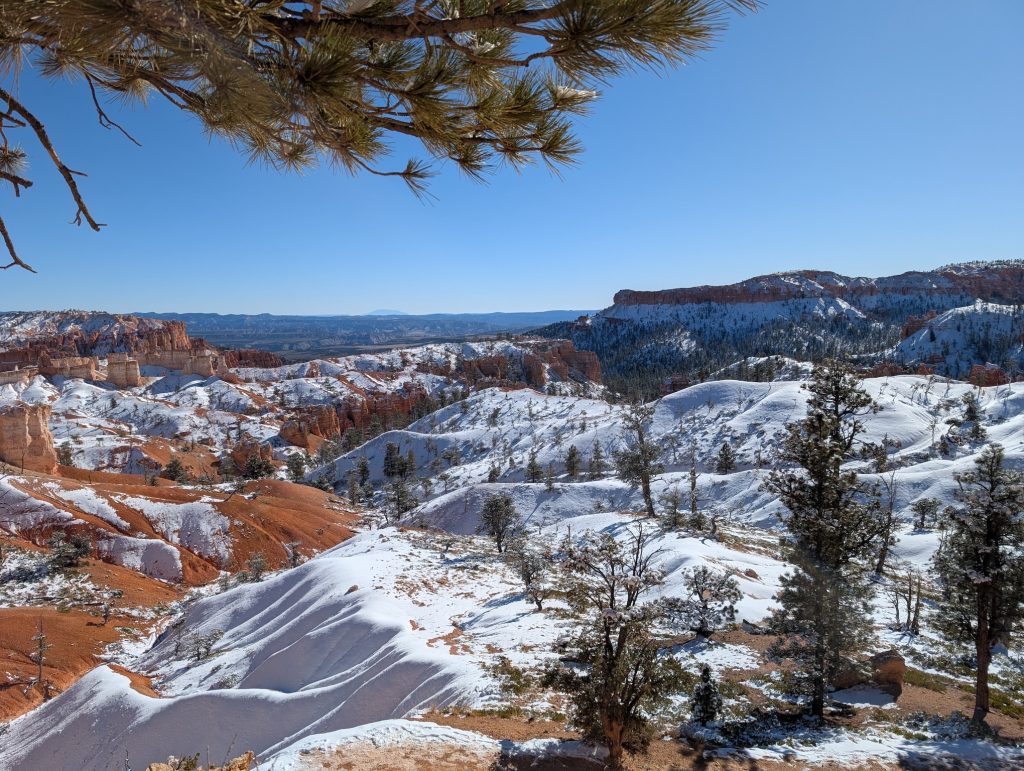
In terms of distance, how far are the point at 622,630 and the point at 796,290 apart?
222073 millimetres

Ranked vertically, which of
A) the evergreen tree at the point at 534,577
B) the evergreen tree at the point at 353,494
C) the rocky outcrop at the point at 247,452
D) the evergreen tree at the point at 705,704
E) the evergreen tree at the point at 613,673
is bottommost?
the evergreen tree at the point at 353,494

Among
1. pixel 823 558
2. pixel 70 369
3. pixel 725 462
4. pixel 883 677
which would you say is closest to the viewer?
pixel 823 558

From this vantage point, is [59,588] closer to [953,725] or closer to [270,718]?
[270,718]

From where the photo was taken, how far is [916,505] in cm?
3416

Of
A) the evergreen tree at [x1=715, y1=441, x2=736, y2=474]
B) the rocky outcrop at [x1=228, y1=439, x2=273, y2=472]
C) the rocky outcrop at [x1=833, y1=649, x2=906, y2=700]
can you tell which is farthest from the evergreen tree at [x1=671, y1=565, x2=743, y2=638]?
the rocky outcrop at [x1=228, y1=439, x2=273, y2=472]

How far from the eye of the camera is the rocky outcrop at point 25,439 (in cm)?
4722

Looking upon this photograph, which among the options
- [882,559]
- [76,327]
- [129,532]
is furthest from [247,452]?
[76,327]

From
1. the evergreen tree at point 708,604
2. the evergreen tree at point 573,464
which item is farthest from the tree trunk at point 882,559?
the evergreen tree at point 573,464

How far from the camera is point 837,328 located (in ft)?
568

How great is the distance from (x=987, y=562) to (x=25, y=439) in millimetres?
67009

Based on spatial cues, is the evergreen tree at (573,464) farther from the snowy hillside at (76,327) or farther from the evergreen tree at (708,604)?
the snowy hillside at (76,327)

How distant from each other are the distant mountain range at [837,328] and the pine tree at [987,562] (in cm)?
9965

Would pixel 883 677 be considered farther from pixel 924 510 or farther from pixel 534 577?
pixel 924 510

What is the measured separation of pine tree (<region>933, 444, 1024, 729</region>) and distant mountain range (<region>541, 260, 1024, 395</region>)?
9965 centimetres
